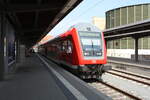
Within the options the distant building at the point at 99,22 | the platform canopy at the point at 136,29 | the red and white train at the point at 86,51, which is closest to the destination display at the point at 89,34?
the red and white train at the point at 86,51

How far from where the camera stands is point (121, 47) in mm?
53969

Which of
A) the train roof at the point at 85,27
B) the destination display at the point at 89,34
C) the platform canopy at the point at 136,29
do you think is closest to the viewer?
the destination display at the point at 89,34

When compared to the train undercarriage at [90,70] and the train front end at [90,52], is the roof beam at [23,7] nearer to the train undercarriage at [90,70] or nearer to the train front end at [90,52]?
the train front end at [90,52]

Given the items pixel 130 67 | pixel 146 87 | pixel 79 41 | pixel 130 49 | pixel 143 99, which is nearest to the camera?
pixel 143 99

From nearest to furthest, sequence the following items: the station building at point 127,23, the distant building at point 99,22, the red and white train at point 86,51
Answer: the red and white train at point 86,51
the station building at point 127,23
the distant building at point 99,22

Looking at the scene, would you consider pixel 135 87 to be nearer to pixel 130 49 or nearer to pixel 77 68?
pixel 77 68

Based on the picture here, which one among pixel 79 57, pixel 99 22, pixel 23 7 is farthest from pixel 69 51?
pixel 99 22

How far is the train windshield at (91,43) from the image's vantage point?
13.4 m

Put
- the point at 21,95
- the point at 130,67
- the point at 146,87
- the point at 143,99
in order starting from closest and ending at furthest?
the point at 21,95 → the point at 143,99 → the point at 146,87 → the point at 130,67

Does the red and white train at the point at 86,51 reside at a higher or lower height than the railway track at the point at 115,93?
higher

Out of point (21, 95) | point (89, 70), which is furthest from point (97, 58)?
point (21, 95)

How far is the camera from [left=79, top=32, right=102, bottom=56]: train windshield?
13.4 meters

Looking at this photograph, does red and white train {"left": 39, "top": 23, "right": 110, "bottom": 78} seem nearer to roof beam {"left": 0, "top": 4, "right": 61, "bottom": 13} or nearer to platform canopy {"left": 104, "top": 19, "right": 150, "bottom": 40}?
roof beam {"left": 0, "top": 4, "right": 61, "bottom": 13}

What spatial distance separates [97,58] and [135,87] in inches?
100.0
